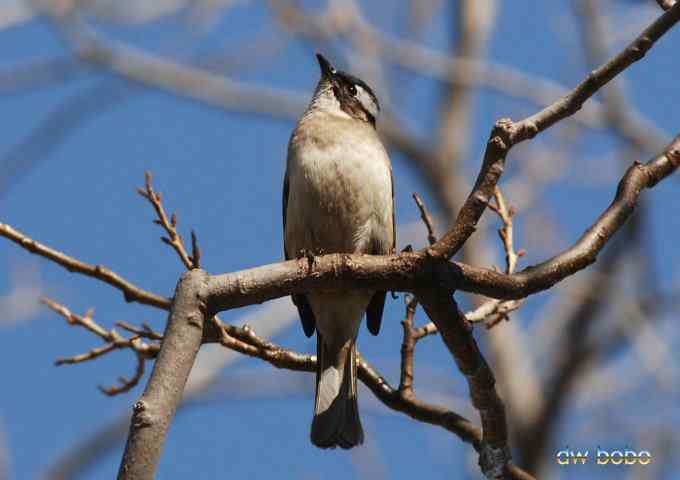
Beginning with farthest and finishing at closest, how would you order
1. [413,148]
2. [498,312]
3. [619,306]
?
[413,148]
[619,306]
[498,312]

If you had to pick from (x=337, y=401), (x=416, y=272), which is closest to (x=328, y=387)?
(x=337, y=401)

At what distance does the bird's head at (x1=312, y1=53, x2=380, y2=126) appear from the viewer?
270 inches

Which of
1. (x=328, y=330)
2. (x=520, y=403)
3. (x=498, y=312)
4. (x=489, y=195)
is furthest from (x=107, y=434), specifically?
(x=489, y=195)

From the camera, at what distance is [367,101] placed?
278 inches

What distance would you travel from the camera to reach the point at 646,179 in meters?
3.95

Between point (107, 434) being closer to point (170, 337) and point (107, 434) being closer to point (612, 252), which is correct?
point (612, 252)

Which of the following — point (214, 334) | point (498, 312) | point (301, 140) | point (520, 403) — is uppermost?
point (520, 403)

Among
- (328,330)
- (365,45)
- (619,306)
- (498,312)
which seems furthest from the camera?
(365,45)

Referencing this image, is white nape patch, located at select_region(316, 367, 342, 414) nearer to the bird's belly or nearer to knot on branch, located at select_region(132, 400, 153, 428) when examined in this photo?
the bird's belly

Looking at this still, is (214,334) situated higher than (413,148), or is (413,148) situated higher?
(413,148)

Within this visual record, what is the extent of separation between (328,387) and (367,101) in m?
2.63

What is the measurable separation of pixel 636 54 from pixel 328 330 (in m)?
2.45

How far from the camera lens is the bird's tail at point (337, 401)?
15.8 ft

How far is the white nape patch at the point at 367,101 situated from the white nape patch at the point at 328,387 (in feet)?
8.02
